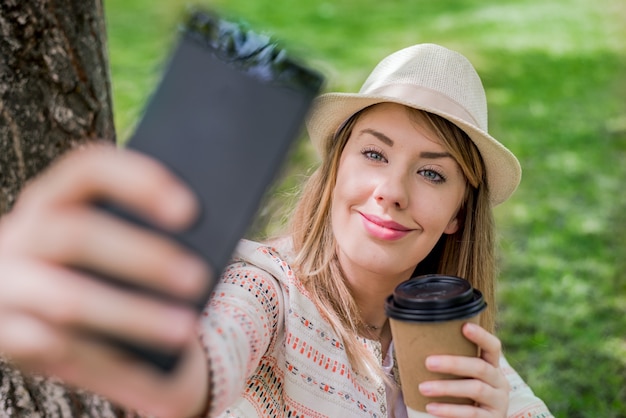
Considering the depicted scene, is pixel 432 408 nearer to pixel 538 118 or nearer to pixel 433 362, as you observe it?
pixel 433 362

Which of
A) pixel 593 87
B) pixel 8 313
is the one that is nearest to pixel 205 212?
pixel 8 313

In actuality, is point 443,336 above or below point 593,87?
below

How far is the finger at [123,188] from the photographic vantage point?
80cm

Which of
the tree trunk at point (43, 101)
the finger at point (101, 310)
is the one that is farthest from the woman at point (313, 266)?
the tree trunk at point (43, 101)

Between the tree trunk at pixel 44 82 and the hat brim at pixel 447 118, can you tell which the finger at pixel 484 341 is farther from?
the tree trunk at pixel 44 82

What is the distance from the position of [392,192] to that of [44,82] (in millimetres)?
980

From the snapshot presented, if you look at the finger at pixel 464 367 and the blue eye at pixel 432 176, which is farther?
the blue eye at pixel 432 176

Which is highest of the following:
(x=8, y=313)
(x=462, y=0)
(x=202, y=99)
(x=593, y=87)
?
(x=462, y=0)

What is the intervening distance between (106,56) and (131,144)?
148 centimetres

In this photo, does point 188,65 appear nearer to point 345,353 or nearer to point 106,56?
point 345,353

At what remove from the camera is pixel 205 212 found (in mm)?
819

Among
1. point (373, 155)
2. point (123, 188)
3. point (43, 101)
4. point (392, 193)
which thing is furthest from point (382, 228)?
point (123, 188)

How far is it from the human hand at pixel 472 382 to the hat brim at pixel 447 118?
60 centimetres

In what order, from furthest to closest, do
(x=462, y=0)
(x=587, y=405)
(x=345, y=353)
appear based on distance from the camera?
1. (x=462, y=0)
2. (x=587, y=405)
3. (x=345, y=353)
